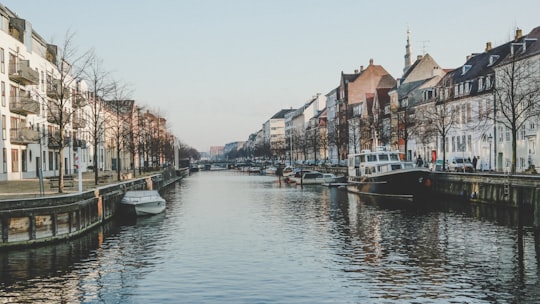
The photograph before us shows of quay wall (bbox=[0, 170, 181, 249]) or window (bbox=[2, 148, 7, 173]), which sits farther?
window (bbox=[2, 148, 7, 173])

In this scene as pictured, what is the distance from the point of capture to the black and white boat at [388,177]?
55.9 meters

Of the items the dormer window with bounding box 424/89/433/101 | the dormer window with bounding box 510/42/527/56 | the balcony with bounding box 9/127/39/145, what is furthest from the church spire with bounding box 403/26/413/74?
the balcony with bounding box 9/127/39/145

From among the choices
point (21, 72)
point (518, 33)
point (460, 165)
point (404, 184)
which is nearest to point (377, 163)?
point (404, 184)

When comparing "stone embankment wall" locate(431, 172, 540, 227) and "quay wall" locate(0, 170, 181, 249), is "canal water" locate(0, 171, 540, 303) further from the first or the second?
"stone embankment wall" locate(431, 172, 540, 227)

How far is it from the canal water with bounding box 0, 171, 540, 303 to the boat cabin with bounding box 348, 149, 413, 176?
56.9 feet

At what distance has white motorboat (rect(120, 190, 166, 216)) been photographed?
4497 centimetres

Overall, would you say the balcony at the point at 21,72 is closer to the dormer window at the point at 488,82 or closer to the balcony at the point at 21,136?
the balcony at the point at 21,136

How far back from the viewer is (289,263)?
2605cm

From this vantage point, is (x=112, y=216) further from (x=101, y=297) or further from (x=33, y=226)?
(x=101, y=297)

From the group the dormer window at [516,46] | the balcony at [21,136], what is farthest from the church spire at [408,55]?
the balcony at [21,136]

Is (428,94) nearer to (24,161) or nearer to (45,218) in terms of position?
(24,161)

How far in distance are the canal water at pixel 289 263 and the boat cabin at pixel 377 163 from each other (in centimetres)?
1734

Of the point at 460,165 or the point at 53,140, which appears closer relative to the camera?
the point at 53,140

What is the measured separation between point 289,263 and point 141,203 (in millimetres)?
21399
